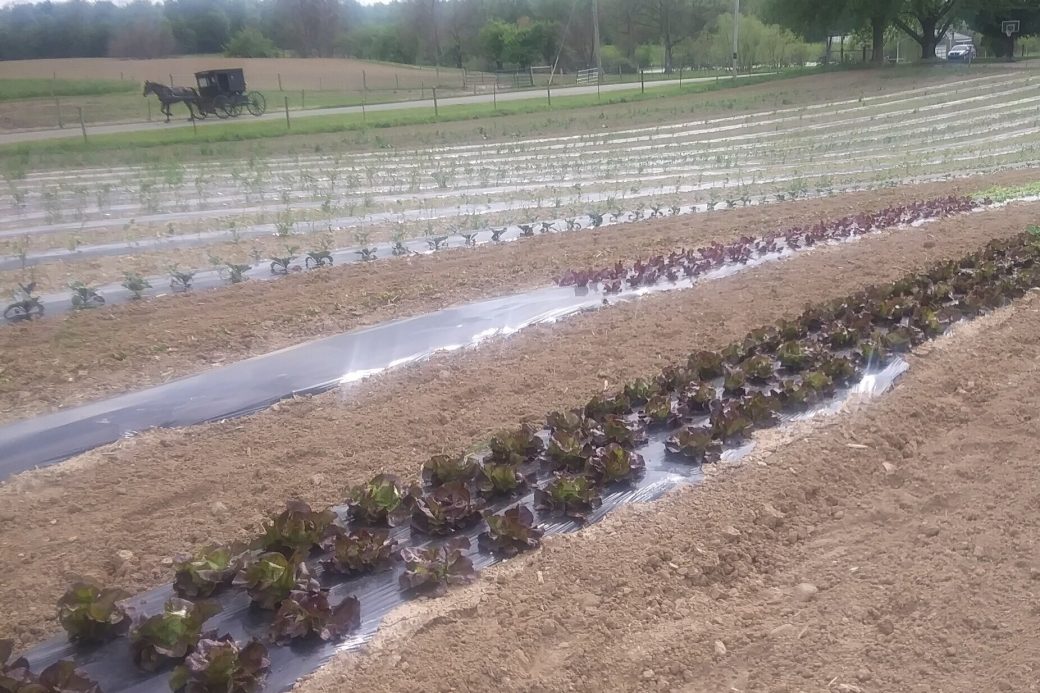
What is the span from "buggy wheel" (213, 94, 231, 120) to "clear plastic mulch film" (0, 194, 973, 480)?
2608 cm

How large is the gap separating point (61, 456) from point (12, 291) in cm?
338

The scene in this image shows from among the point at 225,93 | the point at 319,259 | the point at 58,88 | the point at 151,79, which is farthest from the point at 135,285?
the point at 151,79

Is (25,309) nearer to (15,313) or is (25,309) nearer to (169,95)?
(15,313)

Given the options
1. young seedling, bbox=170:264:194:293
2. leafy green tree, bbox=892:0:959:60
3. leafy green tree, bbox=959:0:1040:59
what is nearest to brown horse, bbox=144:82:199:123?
young seedling, bbox=170:264:194:293

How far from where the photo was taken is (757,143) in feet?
63.9

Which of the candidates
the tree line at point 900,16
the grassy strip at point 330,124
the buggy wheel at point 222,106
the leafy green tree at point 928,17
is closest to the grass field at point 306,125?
the grassy strip at point 330,124

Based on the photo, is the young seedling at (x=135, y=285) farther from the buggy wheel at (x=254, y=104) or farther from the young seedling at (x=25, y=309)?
the buggy wheel at (x=254, y=104)

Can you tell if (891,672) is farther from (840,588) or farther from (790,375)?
(790,375)

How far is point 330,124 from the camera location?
25188 millimetres

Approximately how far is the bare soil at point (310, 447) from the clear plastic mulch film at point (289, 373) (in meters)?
0.22

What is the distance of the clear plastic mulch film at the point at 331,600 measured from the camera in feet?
9.30

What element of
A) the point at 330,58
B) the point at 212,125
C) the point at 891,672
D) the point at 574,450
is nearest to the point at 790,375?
the point at 574,450

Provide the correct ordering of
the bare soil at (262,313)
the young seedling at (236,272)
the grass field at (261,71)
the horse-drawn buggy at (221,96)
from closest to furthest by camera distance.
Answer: the bare soil at (262,313)
the young seedling at (236,272)
the grass field at (261,71)
the horse-drawn buggy at (221,96)

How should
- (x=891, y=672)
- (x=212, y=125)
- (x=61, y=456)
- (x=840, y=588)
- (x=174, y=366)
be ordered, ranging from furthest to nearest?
(x=212, y=125) → (x=174, y=366) → (x=61, y=456) → (x=840, y=588) → (x=891, y=672)
